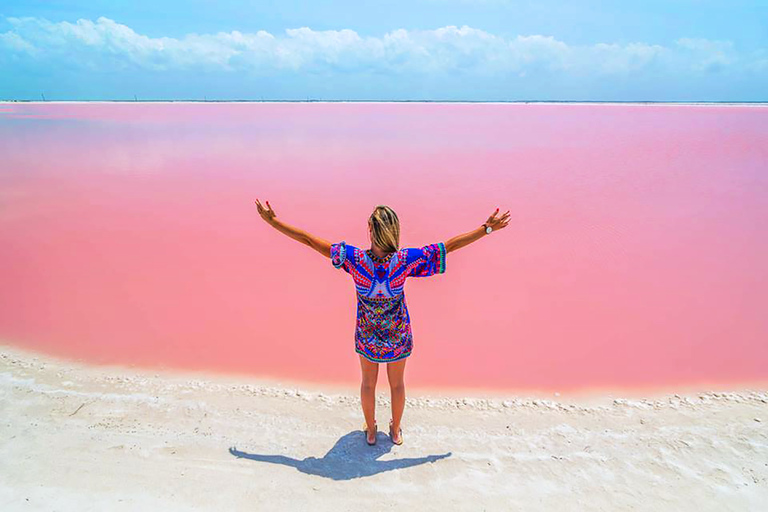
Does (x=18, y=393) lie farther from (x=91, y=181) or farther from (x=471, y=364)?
(x=91, y=181)

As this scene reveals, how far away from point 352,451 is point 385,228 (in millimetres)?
1369

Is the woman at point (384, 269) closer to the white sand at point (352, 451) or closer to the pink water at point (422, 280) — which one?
the white sand at point (352, 451)

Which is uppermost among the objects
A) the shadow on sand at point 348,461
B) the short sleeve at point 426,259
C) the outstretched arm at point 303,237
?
the outstretched arm at point 303,237

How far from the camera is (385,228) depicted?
2238 millimetres

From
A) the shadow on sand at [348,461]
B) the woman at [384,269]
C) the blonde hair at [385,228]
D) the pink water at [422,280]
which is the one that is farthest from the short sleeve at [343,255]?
the pink water at [422,280]

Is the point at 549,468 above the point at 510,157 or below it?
below

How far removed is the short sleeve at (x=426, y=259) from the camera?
2340 mm

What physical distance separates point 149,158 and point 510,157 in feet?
35.7

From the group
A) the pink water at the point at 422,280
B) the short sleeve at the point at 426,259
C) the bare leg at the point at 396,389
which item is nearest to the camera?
the short sleeve at the point at 426,259

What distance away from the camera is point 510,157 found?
14773 mm

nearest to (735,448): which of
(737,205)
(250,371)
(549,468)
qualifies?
(549,468)

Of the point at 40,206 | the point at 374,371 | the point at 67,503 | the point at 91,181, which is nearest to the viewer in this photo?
the point at 67,503

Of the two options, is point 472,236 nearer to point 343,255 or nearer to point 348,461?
point 343,255

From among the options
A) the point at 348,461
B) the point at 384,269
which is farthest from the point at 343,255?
the point at 348,461
